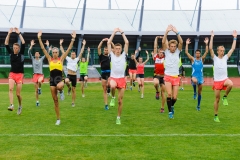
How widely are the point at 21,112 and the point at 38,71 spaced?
3.35m

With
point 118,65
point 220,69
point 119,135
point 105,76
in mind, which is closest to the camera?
point 119,135

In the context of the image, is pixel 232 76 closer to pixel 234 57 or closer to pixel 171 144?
pixel 234 57

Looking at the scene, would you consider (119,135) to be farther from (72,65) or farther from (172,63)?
(72,65)

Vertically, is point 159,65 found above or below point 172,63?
below

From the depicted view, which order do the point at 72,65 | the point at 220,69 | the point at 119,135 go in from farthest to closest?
the point at 72,65 < the point at 220,69 < the point at 119,135

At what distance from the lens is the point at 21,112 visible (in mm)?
15359

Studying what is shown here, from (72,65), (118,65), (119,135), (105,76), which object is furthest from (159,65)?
(119,135)

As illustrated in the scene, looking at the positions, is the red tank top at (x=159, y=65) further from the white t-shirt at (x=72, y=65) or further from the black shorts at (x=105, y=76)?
the white t-shirt at (x=72, y=65)

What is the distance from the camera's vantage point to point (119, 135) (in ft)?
34.4

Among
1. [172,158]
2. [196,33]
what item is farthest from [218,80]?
[196,33]

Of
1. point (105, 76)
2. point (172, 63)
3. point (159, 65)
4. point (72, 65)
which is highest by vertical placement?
point (172, 63)

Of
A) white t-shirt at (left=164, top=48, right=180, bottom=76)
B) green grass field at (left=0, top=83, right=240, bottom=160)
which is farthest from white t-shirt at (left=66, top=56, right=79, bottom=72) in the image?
white t-shirt at (left=164, top=48, right=180, bottom=76)

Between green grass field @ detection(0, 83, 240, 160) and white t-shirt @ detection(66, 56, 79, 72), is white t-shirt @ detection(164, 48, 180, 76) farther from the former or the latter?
white t-shirt @ detection(66, 56, 79, 72)

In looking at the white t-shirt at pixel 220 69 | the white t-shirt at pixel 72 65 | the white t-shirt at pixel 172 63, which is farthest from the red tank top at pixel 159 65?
the white t-shirt at pixel 72 65
